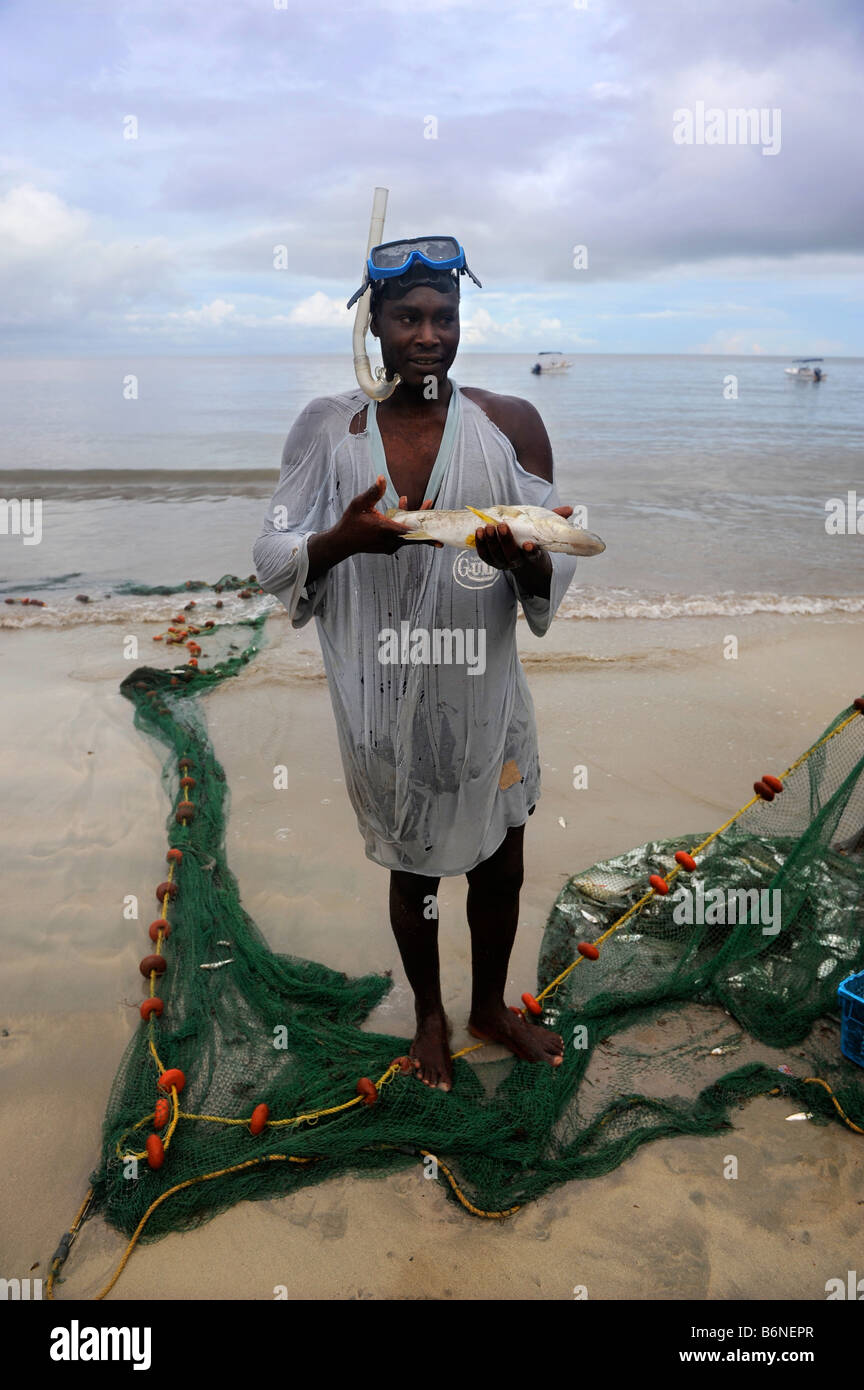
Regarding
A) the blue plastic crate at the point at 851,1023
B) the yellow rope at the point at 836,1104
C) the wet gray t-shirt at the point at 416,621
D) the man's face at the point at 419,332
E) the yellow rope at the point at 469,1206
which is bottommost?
the yellow rope at the point at 469,1206

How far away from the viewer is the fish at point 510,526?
1853 mm

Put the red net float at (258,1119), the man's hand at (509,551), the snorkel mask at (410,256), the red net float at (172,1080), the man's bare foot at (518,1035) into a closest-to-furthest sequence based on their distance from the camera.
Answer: the man's hand at (509,551)
the snorkel mask at (410,256)
the red net float at (258,1119)
the red net float at (172,1080)
the man's bare foot at (518,1035)

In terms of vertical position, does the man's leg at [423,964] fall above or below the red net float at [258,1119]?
above

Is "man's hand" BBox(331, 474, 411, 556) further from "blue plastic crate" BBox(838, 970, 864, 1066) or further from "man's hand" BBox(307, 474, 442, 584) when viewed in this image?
"blue plastic crate" BBox(838, 970, 864, 1066)

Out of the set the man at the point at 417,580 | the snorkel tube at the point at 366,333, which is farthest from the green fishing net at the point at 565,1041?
the snorkel tube at the point at 366,333

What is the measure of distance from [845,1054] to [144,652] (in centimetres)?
600

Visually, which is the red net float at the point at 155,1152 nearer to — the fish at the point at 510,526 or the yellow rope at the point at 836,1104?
the fish at the point at 510,526

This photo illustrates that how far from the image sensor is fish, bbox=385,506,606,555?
185cm

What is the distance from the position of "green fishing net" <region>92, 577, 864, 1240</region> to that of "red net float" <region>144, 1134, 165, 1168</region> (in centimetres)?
4

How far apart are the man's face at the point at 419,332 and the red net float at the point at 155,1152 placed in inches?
87.2

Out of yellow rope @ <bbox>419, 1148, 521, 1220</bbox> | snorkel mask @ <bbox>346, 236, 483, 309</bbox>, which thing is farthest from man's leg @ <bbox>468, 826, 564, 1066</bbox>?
snorkel mask @ <bbox>346, 236, 483, 309</bbox>

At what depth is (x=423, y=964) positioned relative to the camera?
105 inches
